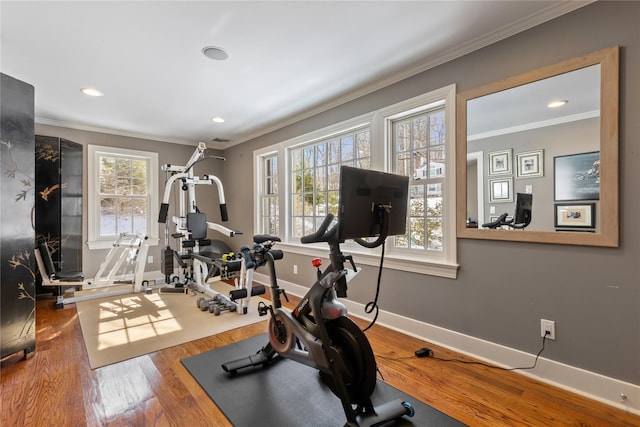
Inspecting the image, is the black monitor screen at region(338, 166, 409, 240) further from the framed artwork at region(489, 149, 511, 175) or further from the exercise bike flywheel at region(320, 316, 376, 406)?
the framed artwork at region(489, 149, 511, 175)

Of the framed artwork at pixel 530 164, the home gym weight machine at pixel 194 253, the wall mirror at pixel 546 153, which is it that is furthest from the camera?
the home gym weight machine at pixel 194 253

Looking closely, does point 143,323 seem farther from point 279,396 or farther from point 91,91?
point 91,91

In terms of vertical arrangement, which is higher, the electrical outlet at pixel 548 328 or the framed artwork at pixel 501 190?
the framed artwork at pixel 501 190

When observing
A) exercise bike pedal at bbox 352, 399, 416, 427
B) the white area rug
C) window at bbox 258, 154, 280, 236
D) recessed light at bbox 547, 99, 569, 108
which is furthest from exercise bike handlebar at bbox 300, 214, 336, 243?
window at bbox 258, 154, 280, 236

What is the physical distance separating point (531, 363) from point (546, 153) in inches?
57.2

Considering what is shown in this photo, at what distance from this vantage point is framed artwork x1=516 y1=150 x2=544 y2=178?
1.97m

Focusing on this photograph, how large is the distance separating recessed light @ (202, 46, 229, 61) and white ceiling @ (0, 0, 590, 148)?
1.8 inches

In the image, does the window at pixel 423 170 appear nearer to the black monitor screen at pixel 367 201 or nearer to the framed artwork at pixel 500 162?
the framed artwork at pixel 500 162

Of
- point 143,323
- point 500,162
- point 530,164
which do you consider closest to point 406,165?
point 500,162

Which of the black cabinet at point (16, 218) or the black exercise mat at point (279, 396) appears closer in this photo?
the black exercise mat at point (279, 396)

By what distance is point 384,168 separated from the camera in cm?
293

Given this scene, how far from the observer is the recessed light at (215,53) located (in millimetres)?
2309

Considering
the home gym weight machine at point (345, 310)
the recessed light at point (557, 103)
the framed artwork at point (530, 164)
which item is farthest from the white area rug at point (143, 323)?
the recessed light at point (557, 103)

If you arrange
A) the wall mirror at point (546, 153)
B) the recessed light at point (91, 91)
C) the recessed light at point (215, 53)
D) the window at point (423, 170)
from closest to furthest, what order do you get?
1. the wall mirror at point (546, 153)
2. the recessed light at point (215, 53)
3. the window at point (423, 170)
4. the recessed light at point (91, 91)
